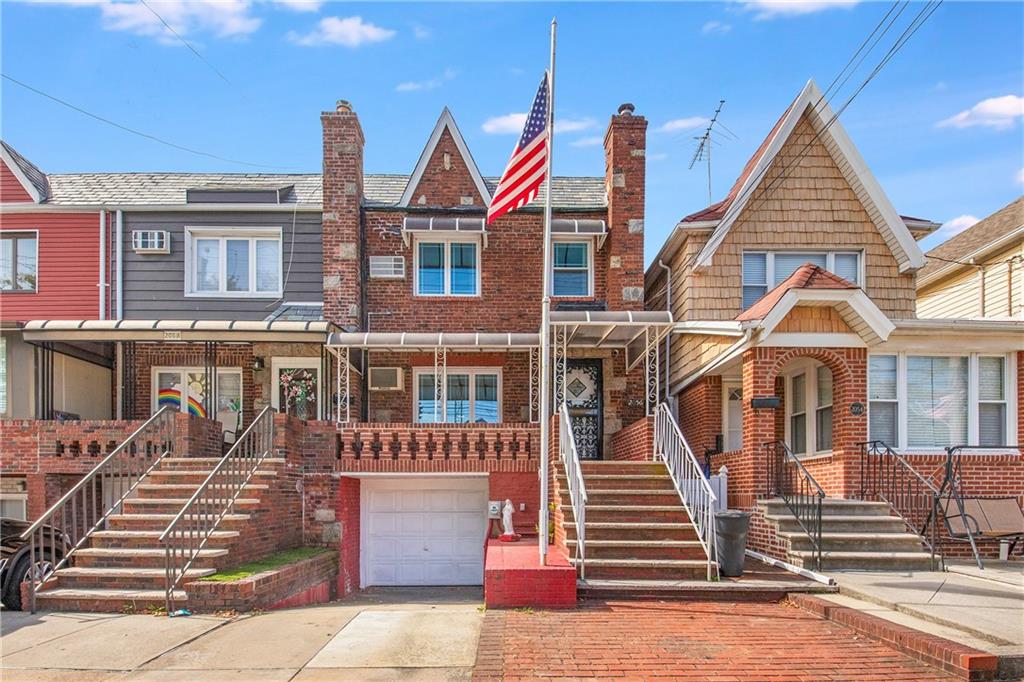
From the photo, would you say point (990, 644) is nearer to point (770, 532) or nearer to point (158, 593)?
point (770, 532)

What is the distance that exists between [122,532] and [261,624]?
326 centimetres

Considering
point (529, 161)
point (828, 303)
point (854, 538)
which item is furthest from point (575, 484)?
point (828, 303)

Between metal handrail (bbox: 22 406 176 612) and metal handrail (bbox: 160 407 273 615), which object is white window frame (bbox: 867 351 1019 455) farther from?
metal handrail (bbox: 22 406 176 612)

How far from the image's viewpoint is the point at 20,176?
15906mm

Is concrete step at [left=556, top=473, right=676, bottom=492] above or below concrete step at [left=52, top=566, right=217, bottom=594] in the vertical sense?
above

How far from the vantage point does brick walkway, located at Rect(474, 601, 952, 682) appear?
Answer: 6137mm

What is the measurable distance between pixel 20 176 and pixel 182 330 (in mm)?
5801

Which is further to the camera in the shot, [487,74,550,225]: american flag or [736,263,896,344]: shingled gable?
[736,263,896,344]: shingled gable

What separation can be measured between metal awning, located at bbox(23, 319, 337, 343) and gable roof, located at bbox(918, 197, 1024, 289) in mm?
13930

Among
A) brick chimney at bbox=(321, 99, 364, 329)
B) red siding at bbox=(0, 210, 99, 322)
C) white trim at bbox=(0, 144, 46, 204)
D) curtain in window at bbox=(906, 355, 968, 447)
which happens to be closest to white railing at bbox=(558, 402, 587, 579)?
brick chimney at bbox=(321, 99, 364, 329)

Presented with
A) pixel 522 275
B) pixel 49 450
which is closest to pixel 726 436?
pixel 522 275

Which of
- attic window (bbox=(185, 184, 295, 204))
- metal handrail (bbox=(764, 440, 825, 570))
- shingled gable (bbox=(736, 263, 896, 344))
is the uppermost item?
attic window (bbox=(185, 184, 295, 204))

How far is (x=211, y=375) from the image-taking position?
15258 mm

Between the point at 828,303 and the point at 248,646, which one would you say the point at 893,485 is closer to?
the point at 828,303
